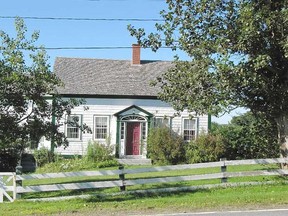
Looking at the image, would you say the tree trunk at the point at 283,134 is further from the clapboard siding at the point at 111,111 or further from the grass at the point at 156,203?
the clapboard siding at the point at 111,111

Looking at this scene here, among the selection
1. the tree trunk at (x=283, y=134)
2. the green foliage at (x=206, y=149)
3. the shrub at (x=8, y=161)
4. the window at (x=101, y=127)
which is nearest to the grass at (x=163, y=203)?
the tree trunk at (x=283, y=134)

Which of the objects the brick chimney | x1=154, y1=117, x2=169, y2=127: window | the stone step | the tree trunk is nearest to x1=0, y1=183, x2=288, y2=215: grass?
the tree trunk

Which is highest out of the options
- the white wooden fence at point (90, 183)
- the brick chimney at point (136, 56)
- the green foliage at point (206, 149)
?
the brick chimney at point (136, 56)

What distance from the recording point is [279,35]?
42.4ft

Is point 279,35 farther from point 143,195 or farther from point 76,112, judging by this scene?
point 76,112

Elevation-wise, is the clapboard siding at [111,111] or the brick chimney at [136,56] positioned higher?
the brick chimney at [136,56]

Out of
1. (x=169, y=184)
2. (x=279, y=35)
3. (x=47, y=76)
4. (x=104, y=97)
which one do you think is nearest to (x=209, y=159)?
(x=104, y=97)

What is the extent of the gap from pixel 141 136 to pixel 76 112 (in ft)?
14.7

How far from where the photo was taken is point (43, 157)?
83.4 feet

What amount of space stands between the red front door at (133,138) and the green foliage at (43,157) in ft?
15.4

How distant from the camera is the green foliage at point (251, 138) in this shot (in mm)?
16609

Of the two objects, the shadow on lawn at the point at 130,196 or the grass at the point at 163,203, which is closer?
the grass at the point at 163,203

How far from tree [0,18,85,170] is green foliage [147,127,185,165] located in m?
11.2

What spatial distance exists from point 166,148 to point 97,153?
4042 millimetres
